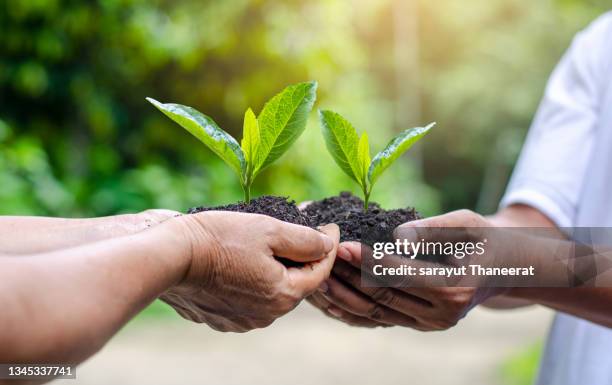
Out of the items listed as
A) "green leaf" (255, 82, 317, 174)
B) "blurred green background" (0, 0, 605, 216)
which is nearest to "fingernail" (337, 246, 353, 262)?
"green leaf" (255, 82, 317, 174)

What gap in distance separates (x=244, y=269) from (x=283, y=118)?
49 cm

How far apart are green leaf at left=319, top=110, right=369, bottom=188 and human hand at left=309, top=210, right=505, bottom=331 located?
0.97 feet

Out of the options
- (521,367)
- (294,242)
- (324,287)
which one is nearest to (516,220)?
(324,287)

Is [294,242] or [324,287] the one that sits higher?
[294,242]

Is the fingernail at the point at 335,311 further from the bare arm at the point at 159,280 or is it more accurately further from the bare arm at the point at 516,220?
the bare arm at the point at 516,220

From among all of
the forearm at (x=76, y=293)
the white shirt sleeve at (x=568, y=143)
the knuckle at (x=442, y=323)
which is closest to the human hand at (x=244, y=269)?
the forearm at (x=76, y=293)

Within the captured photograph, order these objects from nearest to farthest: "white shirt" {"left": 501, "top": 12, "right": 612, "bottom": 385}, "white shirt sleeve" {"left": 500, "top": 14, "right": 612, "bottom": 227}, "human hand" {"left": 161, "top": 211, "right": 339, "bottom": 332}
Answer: "human hand" {"left": 161, "top": 211, "right": 339, "bottom": 332} → "white shirt" {"left": 501, "top": 12, "right": 612, "bottom": 385} → "white shirt sleeve" {"left": 500, "top": 14, "right": 612, "bottom": 227}

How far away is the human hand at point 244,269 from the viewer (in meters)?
1.40

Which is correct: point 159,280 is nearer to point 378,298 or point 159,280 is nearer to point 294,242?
point 294,242

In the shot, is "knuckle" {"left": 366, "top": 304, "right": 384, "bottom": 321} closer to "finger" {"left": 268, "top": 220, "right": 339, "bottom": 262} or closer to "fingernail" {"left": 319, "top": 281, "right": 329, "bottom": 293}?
"fingernail" {"left": 319, "top": 281, "right": 329, "bottom": 293}

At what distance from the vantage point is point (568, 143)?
7.65 ft

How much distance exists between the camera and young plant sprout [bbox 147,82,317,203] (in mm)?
1680

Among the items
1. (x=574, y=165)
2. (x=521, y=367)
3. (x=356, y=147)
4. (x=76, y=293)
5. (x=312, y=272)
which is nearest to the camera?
(x=76, y=293)

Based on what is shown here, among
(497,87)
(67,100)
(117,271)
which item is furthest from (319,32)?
(497,87)
